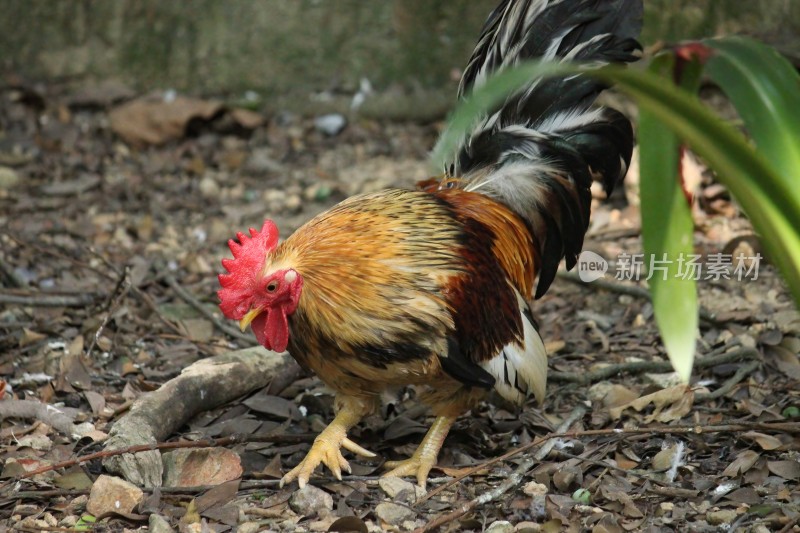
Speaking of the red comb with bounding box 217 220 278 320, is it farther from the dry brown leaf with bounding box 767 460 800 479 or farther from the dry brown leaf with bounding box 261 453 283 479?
the dry brown leaf with bounding box 767 460 800 479

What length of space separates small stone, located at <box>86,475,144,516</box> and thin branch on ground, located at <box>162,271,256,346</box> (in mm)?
1535

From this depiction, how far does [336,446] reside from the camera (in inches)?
146

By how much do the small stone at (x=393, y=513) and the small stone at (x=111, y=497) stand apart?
0.88 m

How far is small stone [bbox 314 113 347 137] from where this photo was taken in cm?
768

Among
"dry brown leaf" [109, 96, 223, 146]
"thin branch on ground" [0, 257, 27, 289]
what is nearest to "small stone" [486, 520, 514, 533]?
"thin branch on ground" [0, 257, 27, 289]

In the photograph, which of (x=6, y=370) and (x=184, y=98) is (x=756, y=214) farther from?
(x=184, y=98)

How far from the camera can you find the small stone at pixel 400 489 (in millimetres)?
3514

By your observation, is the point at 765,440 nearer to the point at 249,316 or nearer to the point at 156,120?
the point at 249,316

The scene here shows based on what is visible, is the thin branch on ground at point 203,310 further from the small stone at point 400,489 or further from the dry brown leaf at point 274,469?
the small stone at point 400,489

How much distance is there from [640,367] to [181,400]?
2165 mm

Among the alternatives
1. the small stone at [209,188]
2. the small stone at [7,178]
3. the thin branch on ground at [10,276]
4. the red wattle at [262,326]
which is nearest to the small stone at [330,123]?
the small stone at [209,188]

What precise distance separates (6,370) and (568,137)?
2837 millimetres

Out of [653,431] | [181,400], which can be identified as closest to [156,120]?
[181,400]

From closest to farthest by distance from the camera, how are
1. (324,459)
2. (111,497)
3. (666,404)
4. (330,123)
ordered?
(111,497) → (324,459) → (666,404) → (330,123)
